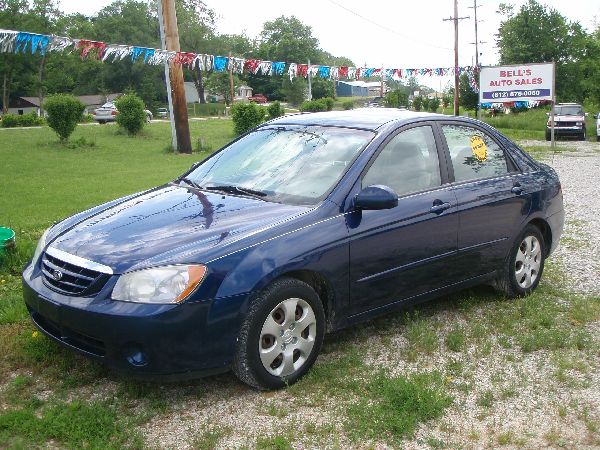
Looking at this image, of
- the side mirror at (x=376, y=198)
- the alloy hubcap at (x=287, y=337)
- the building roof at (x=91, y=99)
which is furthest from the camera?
the building roof at (x=91, y=99)

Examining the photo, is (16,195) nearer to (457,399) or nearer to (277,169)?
(277,169)

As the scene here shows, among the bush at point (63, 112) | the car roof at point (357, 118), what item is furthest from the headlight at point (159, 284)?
the bush at point (63, 112)

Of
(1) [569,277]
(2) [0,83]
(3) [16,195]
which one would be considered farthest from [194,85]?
(1) [569,277]

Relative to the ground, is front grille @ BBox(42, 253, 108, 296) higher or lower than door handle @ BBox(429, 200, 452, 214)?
lower

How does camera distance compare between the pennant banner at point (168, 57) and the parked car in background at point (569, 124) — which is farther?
the parked car in background at point (569, 124)

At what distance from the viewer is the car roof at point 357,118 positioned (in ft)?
16.3

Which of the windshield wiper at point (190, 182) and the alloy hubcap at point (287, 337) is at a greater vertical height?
the windshield wiper at point (190, 182)

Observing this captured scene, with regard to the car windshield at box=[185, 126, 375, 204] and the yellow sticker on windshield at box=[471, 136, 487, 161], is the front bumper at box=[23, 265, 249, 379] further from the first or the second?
the yellow sticker on windshield at box=[471, 136, 487, 161]

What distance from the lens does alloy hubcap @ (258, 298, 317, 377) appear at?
151 inches

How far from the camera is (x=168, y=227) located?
400cm

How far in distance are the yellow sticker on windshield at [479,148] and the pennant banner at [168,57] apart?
9.84 meters

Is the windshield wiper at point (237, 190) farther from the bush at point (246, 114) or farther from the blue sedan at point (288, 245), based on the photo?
the bush at point (246, 114)

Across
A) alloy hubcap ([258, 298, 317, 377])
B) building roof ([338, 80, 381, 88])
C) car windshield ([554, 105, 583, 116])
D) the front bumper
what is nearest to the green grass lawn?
the front bumper

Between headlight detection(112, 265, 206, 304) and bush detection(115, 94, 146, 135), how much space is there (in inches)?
886
